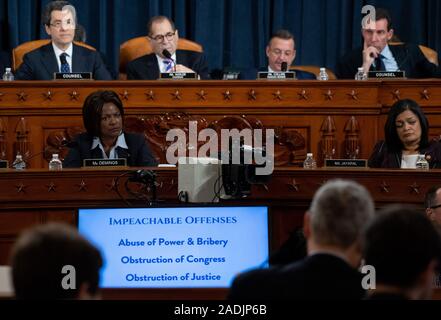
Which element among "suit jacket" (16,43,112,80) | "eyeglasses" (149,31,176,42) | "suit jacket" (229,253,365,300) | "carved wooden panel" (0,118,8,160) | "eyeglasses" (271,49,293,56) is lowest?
"suit jacket" (229,253,365,300)

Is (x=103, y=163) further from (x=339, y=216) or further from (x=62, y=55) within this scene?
(x=339, y=216)

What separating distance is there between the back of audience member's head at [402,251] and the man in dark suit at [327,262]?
268 millimetres

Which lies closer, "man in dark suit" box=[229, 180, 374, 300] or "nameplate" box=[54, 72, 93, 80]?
"man in dark suit" box=[229, 180, 374, 300]

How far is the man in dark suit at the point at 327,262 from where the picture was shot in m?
2.70

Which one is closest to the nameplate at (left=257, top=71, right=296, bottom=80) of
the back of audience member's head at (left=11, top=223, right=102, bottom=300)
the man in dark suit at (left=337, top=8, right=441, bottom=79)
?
the man in dark suit at (left=337, top=8, right=441, bottom=79)

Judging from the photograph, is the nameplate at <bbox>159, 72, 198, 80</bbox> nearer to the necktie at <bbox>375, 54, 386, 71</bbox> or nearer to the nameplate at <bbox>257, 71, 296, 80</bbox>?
the nameplate at <bbox>257, 71, 296, 80</bbox>

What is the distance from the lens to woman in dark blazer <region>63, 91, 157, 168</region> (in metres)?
6.09

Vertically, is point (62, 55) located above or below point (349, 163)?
above

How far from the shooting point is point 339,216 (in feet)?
9.00

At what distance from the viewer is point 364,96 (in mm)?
6863

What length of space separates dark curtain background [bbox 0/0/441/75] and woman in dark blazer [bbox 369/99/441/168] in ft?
10.4

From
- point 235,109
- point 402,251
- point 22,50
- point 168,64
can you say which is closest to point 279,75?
point 235,109

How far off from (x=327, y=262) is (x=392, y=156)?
352 centimetres

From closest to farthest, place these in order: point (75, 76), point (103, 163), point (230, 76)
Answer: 1. point (103, 163)
2. point (75, 76)
3. point (230, 76)
